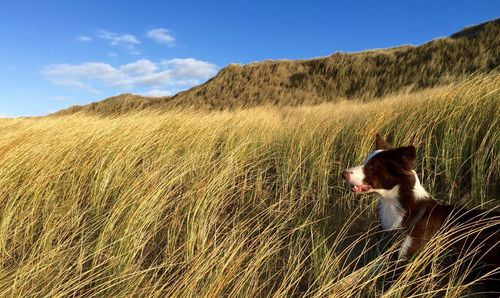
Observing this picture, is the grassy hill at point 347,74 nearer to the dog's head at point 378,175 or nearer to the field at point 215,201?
the field at point 215,201

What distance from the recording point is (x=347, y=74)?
24641 mm

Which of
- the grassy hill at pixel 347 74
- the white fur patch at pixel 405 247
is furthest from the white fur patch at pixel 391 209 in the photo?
the grassy hill at pixel 347 74

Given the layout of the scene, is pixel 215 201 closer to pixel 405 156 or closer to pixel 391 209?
pixel 391 209

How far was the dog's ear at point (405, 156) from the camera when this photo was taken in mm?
2316

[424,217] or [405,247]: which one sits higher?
[424,217]

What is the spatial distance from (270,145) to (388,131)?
4.83 feet

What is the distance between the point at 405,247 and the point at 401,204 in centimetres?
29

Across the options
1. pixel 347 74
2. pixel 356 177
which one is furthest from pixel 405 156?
pixel 347 74

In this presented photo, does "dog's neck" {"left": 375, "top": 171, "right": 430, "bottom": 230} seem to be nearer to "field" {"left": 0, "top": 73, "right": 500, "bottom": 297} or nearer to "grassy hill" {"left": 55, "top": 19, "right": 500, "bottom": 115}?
"field" {"left": 0, "top": 73, "right": 500, "bottom": 297}

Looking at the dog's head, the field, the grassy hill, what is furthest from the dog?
the grassy hill

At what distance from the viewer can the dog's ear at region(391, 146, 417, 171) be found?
232 centimetres

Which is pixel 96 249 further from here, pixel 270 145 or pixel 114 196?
pixel 270 145

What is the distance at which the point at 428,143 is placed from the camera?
4.03 meters

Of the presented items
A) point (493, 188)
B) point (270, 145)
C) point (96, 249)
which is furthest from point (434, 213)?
point (270, 145)
